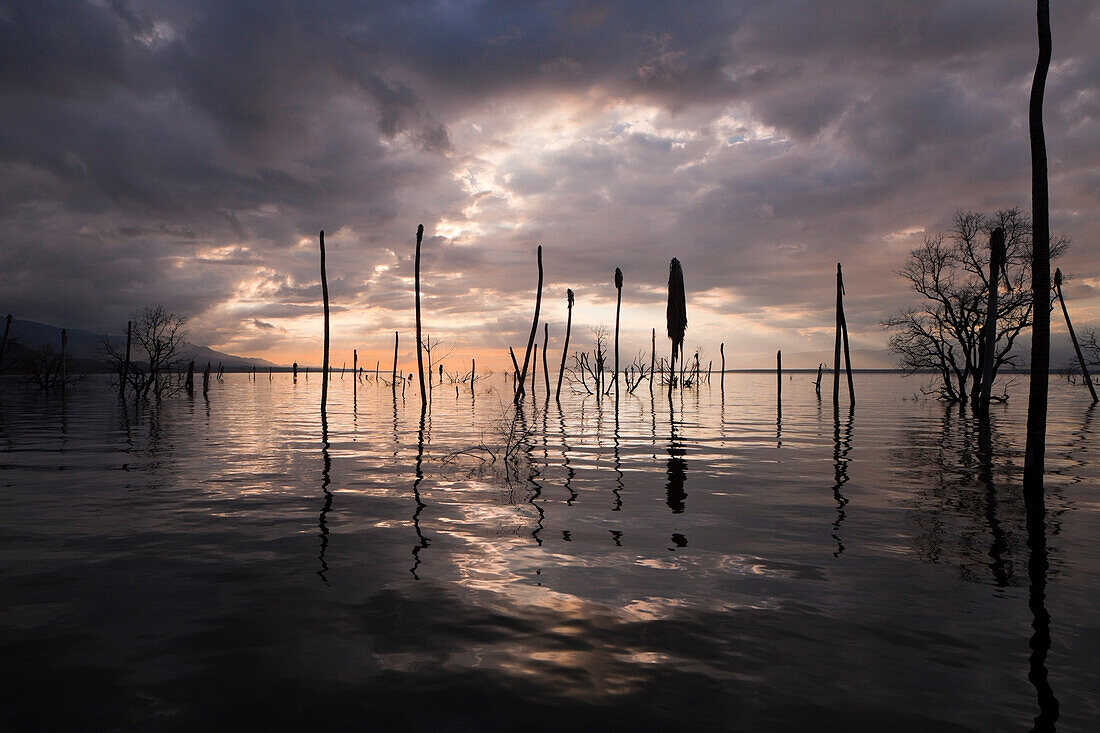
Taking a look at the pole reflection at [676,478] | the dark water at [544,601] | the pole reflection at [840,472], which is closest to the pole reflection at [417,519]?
the dark water at [544,601]

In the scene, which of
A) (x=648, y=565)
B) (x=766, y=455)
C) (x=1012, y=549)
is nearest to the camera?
(x=648, y=565)

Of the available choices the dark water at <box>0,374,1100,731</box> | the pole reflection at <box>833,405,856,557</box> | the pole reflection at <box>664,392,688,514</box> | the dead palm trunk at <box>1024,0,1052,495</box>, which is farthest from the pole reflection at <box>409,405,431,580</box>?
the dead palm trunk at <box>1024,0,1052,495</box>

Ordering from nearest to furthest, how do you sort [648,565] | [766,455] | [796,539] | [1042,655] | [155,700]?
[155,700], [1042,655], [648,565], [796,539], [766,455]

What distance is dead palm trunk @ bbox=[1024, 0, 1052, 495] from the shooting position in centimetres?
976

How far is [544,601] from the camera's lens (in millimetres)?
5199

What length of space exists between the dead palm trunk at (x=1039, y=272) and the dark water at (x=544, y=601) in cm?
83

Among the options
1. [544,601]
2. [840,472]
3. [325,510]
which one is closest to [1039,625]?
[544,601]

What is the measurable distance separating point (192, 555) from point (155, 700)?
11.0ft

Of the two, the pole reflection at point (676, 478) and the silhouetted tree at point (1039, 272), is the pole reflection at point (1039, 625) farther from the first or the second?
the pole reflection at point (676, 478)

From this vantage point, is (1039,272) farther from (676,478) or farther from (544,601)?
(544,601)

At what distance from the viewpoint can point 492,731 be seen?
129 inches

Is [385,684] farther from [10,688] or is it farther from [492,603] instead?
[10,688]

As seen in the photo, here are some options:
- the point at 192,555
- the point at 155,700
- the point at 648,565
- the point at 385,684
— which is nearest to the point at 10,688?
the point at 155,700

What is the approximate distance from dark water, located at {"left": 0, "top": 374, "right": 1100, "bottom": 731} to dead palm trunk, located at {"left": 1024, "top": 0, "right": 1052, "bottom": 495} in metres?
0.83
